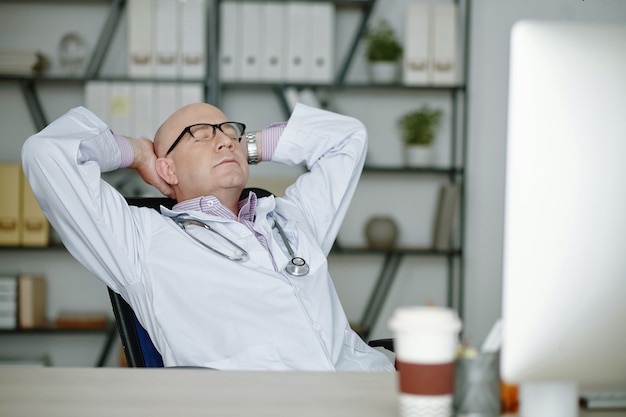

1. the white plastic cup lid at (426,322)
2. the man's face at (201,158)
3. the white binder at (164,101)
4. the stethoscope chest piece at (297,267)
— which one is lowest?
the stethoscope chest piece at (297,267)

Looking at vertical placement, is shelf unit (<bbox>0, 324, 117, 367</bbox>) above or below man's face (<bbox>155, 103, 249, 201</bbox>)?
below

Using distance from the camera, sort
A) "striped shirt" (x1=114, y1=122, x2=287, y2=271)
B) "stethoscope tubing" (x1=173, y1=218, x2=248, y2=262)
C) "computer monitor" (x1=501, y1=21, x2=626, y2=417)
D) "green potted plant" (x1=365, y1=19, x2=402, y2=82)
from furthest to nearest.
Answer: "green potted plant" (x1=365, y1=19, x2=402, y2=82) < "striped shirt" (x1=114, y1=122, x2=287, y2=271) < "stethoscope tubing" (x1=173, y1=218, x2=248, y2=262) < "computer monitor" (x1=501, y1=21, x2=626, y2=417)

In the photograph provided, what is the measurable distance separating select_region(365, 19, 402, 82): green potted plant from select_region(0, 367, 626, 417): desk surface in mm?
2907

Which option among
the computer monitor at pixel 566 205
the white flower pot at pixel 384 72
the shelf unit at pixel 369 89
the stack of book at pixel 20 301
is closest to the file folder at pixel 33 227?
the stack of book at pixel 20 301

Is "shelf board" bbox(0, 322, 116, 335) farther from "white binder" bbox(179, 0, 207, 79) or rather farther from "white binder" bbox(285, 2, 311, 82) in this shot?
"white binder" bbox(285, 2, 311, 82)

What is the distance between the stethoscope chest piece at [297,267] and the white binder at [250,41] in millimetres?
2091

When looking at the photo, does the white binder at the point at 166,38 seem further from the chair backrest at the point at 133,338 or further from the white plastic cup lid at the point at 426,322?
the white plastic cup lid at the point at 426,322

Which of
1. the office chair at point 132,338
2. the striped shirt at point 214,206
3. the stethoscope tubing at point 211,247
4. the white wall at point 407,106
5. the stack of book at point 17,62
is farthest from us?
the white wall at point 407,106

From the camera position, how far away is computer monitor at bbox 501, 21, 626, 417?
72 cm

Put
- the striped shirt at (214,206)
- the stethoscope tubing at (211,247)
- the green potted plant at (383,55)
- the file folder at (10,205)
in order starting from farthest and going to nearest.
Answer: the green potted plant at (383,55)
the file folder at (10,205)
the striped shirt at (214,206)
the stethoscope tubing at (211,247)

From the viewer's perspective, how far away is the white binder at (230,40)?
12.4ft

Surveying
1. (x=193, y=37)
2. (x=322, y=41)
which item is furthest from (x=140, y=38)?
(x=322, y=41)

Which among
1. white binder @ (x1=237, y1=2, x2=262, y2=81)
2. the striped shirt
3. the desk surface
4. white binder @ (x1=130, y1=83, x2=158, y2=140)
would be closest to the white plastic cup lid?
the desk surface

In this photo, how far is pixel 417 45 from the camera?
3832 mm
